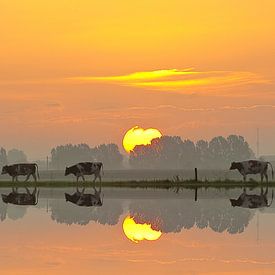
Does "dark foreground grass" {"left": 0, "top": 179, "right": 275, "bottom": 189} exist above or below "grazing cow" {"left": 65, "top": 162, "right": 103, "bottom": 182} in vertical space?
below

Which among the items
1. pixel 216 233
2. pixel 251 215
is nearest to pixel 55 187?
pixel 251 215

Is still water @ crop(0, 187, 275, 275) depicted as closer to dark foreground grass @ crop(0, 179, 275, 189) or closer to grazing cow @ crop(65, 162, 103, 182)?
dark foreground grass @ crop(0, 179, 275, 189)

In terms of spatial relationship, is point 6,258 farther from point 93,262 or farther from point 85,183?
point 85,183

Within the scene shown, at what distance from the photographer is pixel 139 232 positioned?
1033 inches

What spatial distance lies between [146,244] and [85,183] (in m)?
46.3

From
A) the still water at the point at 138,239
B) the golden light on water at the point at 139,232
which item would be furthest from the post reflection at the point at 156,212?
the golden light on water at the point at 139,232

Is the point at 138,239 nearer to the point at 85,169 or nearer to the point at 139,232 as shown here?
the point at 139,232

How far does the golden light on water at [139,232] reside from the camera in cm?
2441

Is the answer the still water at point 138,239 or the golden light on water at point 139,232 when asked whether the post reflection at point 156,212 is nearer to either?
the still water at point 138,239

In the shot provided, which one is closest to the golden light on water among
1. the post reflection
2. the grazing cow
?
the post reflection

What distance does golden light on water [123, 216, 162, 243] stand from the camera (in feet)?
80.1

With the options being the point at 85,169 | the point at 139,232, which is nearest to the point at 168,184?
the point at 85,169

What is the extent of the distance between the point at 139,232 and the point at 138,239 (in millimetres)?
2126

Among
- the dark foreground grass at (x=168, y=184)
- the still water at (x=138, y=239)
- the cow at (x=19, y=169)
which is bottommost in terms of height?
the still water at (x=138, y=239)
